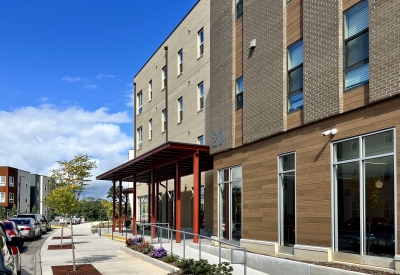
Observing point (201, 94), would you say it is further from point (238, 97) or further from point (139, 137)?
point (139, 137)

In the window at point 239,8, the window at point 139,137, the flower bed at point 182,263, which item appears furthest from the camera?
the window at point 139,137

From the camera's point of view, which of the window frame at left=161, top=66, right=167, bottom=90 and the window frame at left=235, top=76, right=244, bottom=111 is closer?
the window frame at left=235, top=76, right=244, bottom=111

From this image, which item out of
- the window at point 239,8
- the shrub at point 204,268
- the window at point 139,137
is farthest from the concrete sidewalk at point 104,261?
the window at point 139,137

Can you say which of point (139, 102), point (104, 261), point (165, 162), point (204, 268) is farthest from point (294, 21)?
point (139, 102)

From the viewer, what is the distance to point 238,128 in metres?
17.8

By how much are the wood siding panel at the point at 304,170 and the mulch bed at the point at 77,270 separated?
4.98m

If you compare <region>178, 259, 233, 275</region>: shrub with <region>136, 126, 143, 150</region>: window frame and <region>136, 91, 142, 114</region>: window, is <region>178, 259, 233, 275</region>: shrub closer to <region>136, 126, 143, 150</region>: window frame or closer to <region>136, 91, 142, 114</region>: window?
<region>136, 126, 143, 150</region>: window frame

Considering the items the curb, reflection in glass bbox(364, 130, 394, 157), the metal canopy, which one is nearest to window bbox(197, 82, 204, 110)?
the metal canopy

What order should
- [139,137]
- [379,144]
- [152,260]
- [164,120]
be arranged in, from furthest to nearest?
[139,137] → [164,120] → [152,260] → [379,144]

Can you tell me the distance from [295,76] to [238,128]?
3711mm

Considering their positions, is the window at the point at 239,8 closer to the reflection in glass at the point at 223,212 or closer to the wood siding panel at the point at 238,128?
the wood siding panel at the point at 238,128

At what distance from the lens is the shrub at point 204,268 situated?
1160 cm

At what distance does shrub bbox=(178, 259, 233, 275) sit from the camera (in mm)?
11603

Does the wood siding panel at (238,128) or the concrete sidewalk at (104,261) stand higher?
the wood siding panel at (238,128)
